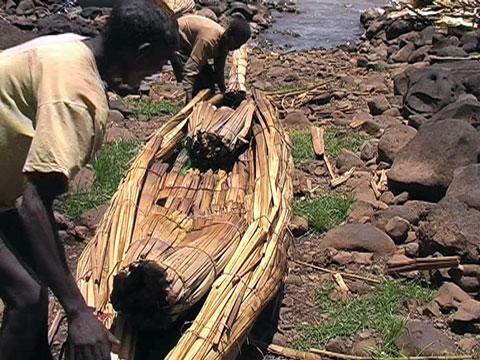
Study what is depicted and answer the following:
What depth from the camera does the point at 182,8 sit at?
8.68 m

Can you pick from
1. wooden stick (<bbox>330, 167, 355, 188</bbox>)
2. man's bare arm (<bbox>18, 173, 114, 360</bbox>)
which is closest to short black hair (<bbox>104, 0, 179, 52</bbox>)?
man's bare arm (<bbox>18, 173, 114, 360</bbox>)

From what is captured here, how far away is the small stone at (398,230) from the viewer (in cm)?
612

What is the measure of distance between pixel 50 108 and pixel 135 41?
40cm

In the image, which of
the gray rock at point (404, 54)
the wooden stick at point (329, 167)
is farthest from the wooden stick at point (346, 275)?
the gray rock at point (404, 54)

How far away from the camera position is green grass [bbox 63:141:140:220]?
6.49 m

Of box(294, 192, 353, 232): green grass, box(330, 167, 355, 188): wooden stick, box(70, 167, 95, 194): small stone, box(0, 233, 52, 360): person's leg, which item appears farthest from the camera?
box(330, 167, 355, 188): wooden stick

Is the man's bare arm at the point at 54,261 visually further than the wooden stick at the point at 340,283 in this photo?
No

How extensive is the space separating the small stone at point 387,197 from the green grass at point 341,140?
118 cm

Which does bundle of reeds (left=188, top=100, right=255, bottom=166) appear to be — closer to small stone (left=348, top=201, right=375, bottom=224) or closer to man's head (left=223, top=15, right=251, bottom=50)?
small stone (left=348, top=201, right=375, bottom=224)

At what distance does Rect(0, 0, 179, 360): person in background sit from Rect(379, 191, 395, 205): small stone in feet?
11.9

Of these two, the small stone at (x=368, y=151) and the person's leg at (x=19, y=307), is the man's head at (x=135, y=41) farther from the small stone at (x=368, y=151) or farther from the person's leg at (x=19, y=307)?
Answer: the small stone at (x=368, y=151)

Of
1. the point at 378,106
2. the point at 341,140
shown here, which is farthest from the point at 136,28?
the point at 378,106

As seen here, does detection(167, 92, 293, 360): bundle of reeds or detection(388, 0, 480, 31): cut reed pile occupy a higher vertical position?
detection(167, 92, 293, 360): bundle of reeds

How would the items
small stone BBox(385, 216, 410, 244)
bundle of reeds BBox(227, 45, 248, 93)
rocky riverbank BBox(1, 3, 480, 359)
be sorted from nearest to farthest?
rocky riverbank BBox(1, 3, 480, 359) → small stone BBox(385, 216, 410, 244) → bundle of reeds BBox(227, 45, 248, 93)
